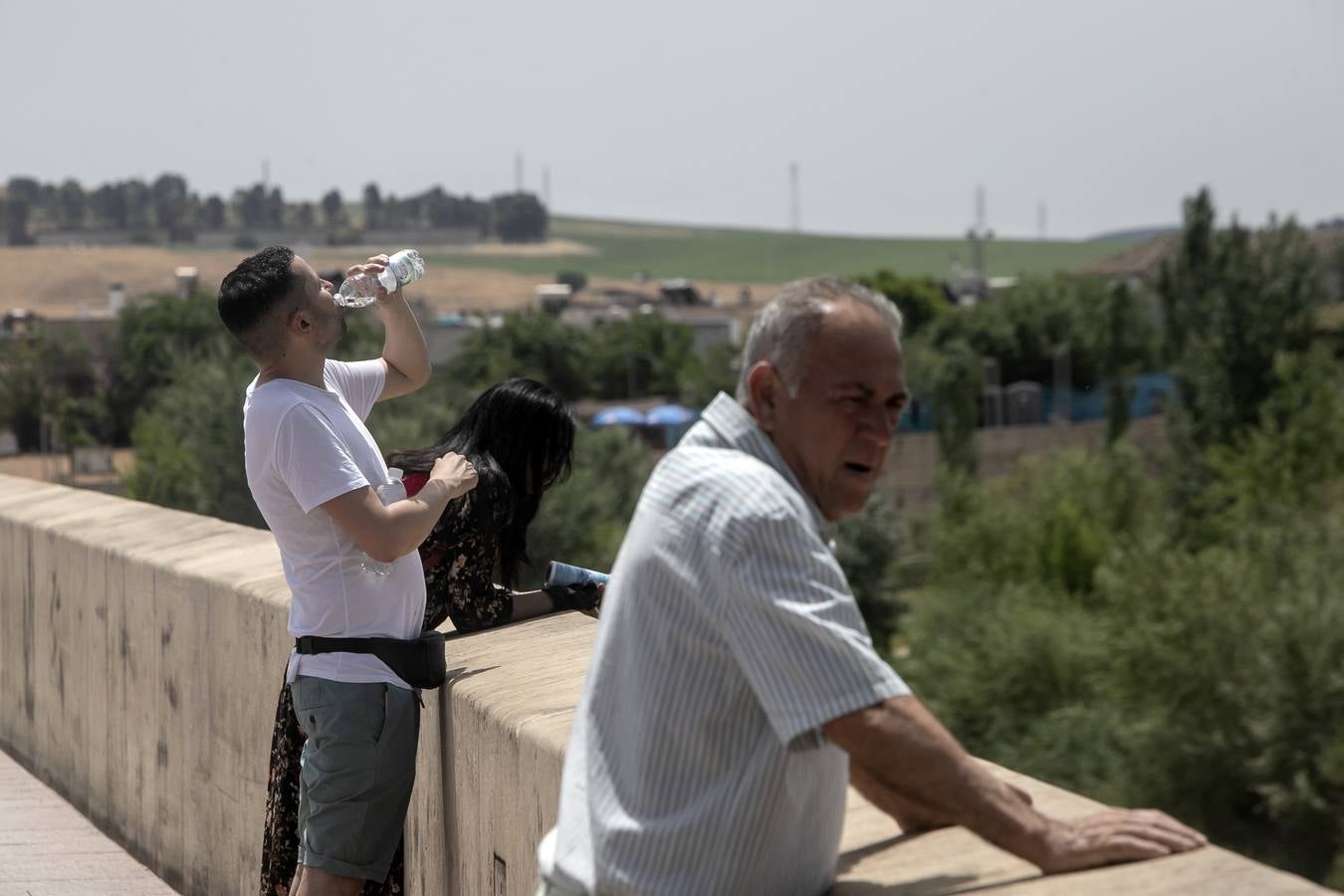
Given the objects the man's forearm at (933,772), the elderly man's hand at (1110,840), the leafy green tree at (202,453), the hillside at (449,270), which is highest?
the hillside at (449,270)

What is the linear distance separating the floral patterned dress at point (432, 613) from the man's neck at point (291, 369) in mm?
423

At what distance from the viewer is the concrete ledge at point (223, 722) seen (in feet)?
8.18

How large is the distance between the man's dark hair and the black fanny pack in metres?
0.57

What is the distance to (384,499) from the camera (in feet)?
11.1

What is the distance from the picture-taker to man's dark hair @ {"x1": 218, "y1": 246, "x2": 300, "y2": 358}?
11.1ft

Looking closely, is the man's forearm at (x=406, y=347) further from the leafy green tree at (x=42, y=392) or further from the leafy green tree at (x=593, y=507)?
the leafy green tree at (x=42, y=392)

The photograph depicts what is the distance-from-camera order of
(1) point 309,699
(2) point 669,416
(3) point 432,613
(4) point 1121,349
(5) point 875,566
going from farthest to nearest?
(4) point 1121,349 < (2) point 669,416 < (5) point 875,566 < (3) point 432,613 < (1) point 309,699

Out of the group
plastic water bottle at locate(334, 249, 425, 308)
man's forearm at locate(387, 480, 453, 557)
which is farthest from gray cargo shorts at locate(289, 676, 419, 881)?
plastic water bottle at locate(334, 249, 425, 308)

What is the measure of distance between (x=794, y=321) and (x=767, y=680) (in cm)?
46

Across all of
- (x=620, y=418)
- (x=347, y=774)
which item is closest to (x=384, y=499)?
(x=347, y=774)

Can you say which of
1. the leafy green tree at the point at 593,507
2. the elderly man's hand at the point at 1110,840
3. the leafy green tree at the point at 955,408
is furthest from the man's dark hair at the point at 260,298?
the leafy green tree at the point at 955,408

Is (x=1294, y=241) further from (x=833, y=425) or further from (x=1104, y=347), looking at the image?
(x=833, y=425)

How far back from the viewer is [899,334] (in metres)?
2.29

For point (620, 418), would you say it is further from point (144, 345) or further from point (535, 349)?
point (144, 345)
